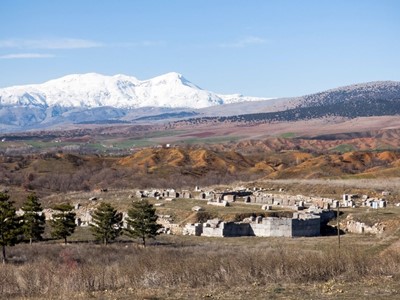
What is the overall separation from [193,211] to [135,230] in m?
9.07

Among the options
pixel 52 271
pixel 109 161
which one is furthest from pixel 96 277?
pixel 109 161

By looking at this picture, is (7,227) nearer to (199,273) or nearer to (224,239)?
(224,239)

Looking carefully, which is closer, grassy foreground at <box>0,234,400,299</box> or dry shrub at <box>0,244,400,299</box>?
grassy foreground at <box>0,234,400,299</box>

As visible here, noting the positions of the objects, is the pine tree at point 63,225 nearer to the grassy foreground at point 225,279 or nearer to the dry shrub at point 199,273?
the grassy foreground at point 225,279

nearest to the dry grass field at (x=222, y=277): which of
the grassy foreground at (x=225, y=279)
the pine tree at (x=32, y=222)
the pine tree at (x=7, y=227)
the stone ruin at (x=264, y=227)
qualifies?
the grassy foreground at (x=225, y=279)

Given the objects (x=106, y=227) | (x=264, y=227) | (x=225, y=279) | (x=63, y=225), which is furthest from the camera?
(x=264, y=227)

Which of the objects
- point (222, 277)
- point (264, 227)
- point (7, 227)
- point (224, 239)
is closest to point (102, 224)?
point (7, 227)

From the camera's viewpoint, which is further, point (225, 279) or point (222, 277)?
point (222, 277)

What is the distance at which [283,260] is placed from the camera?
1101 inches

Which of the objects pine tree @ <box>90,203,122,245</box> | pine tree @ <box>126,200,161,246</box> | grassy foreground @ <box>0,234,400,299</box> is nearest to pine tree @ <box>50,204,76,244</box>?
pine tree @ <box>90,203,122,245</box>

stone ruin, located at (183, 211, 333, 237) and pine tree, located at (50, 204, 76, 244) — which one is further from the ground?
pine tree, located at (50, 204, 76, 244)

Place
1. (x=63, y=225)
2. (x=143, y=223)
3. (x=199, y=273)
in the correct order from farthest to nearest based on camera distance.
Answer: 1. (x=63, y=225)
2. (x=143, y=223)
3. (x=199, y=273)

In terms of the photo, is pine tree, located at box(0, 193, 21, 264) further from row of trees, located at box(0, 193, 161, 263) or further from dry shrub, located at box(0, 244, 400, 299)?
dry shrub, located at box(0, 244, 400, 299)

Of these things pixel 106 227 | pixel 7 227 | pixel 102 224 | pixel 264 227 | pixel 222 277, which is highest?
pixel 222 277
